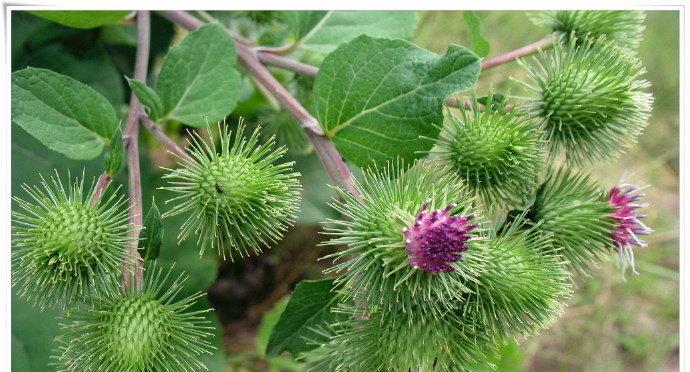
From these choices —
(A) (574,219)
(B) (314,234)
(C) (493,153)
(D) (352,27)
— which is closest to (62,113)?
(D) (352,27)

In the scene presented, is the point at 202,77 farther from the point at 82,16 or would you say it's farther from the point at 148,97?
the point at 82,16

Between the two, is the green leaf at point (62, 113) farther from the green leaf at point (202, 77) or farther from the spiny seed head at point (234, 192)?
the spiny seed head at point (234, 192)

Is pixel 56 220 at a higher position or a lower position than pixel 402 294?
higher

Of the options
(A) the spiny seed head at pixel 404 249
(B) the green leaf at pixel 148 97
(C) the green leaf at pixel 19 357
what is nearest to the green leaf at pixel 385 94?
(A) the spiny seed head at pixel 404 249

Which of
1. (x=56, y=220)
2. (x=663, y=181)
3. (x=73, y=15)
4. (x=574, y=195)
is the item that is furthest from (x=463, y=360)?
(x=663, y=181)

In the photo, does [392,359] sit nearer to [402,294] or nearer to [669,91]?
[402,294]

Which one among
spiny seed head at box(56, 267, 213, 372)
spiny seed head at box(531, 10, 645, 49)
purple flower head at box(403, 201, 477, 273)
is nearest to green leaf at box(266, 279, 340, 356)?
spiny seed head at box(56, 267, 213, 372)

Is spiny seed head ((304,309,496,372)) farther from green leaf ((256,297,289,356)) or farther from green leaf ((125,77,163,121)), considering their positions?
green leaf ((256,297,289,356))
